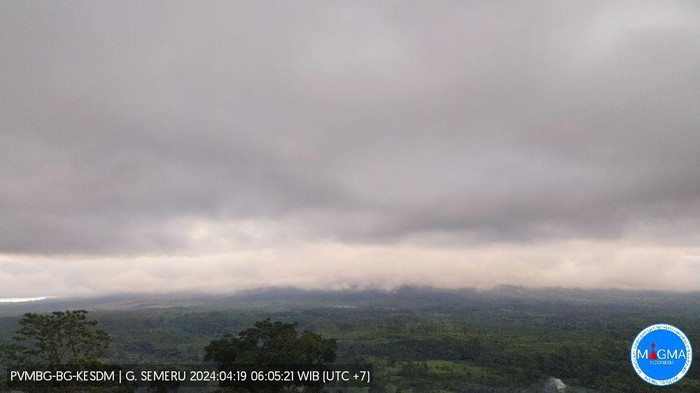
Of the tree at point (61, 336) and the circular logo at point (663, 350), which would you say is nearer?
the circular logo at point (663, 350)

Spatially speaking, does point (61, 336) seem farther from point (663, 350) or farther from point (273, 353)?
point (663, 350)

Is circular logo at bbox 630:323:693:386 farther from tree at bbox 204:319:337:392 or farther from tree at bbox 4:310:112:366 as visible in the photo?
tree at bbox 4:310:112:366

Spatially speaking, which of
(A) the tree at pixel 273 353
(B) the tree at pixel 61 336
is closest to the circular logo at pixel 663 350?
(A) the tree at pixel 273 353

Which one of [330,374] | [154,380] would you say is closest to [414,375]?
[330,374]

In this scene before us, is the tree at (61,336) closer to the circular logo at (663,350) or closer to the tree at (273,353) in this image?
the tree at (273,353)

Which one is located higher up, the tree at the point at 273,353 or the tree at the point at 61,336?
the tree at the point at 61,336

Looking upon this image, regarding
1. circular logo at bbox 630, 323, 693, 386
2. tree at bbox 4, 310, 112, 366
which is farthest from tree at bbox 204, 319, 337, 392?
circular logo at bbox 630, 323, 693, 386

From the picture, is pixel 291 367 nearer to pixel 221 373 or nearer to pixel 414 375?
pixel 221 373
